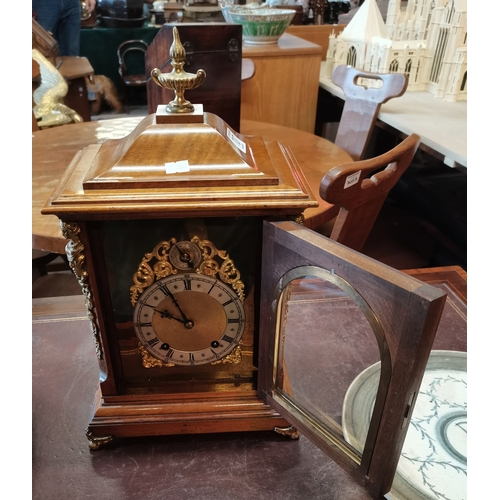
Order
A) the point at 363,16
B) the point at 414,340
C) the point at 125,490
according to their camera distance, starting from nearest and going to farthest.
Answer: the point at 414,340, the point at 125,490, the point at 363,16

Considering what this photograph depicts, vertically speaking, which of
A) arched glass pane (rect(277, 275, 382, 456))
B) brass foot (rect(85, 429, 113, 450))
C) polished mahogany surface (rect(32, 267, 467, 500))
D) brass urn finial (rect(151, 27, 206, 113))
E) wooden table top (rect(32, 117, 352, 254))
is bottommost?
polished mahogany surface (rect(32, 267, 467, 500))

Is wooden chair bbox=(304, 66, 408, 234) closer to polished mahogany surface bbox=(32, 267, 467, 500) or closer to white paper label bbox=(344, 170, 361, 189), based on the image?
white paper label bbox=(344, 170, 361, 189)

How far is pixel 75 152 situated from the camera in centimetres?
175

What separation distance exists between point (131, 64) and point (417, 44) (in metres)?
3.20

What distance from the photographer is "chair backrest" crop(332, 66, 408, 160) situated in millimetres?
1887

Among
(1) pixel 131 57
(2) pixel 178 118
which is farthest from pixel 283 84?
(1) pixel 131 57

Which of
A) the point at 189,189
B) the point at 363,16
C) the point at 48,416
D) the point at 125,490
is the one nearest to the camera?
the point at 189,189

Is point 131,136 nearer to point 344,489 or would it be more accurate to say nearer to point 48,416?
point 48,416

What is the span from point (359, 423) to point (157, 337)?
37 cm

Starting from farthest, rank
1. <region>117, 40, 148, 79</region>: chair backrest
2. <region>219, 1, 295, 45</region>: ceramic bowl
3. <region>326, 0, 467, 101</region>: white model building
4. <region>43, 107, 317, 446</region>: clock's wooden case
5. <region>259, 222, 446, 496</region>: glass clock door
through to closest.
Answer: <region>117, 40, 148, 79</region>: chair backrest
<region>219, 1, 295, 45</region>: ceramic bowl
<region>326, 0, 467, 101</region>: white model building
<region>43, 107, 317, 446</region>: clock's wooden case
<region>259, 222, 446, 496</region>: glass clock door

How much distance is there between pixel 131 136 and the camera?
0.69 meters

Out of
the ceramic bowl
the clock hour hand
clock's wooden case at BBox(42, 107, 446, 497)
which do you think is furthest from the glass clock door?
the ceramic bowl

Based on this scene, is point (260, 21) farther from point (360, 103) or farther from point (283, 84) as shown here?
point (360, 103)

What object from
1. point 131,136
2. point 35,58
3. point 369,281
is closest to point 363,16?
point 35,58
